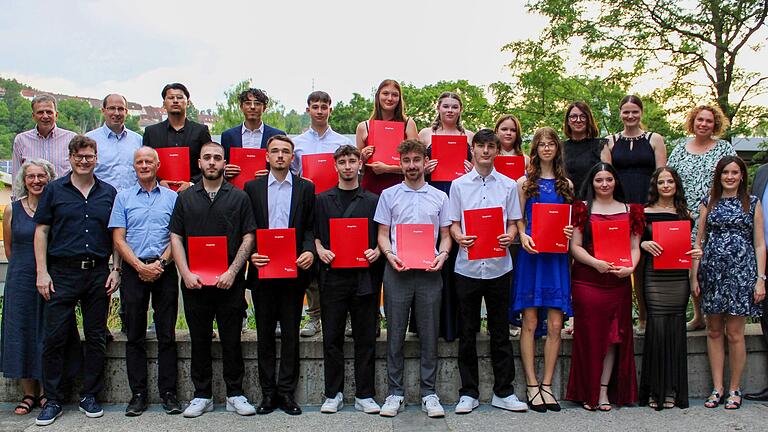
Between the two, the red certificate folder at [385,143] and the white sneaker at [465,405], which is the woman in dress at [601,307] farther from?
the red certificate folder at [385,143]

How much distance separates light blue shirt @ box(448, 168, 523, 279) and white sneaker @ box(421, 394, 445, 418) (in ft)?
3.43

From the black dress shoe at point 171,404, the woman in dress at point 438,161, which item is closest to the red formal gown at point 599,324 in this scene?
the woman in dress at point 438,161

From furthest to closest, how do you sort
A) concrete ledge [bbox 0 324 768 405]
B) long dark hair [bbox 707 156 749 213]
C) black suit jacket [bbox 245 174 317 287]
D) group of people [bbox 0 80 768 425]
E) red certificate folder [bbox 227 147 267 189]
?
red certificate folder [bbox 227 147 267 189] → concrete ledge [bbox 0 324 768 405] → long dark hair [bbox 707 156 749 213] → black suit jacket [bbox 245 174 317 287] → group of people [bbox 0 80 768 425]

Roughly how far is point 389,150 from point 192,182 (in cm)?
177

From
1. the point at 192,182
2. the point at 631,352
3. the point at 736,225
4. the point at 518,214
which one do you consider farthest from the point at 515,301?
the point at 192,182

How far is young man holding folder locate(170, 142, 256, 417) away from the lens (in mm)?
5121

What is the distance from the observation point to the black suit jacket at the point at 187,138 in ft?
19.2

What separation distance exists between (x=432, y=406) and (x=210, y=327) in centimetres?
192

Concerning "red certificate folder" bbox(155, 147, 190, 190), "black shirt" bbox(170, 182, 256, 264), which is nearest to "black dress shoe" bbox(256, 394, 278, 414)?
"black shirt" bbox(170, 182, 256, 264)

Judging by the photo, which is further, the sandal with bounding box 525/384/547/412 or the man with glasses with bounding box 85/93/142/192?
the man with glasses with bounding box 85/93/142/192

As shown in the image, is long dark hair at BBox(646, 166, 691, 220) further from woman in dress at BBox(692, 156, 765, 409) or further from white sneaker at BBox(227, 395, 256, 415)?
white sneaker at BBox(227, 395, 256, 415)

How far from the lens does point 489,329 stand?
539cm

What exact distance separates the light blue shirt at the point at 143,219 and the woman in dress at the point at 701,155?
456 centimetres

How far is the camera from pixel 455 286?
550 cm
